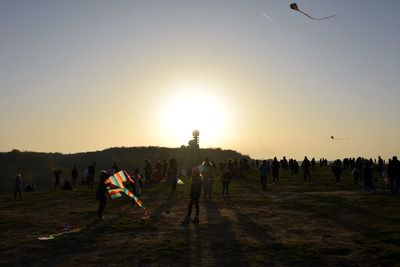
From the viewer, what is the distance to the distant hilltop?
70.9m

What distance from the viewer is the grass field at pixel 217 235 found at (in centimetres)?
1102

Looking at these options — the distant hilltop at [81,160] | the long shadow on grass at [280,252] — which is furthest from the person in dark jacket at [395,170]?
the distant hilltop at [81,160]

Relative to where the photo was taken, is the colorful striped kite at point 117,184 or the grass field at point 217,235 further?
the colorful striped kite at point 117,184

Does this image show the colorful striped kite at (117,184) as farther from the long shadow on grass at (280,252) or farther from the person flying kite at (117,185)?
the long shadow on grass at (280,252)

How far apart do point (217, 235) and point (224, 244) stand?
146cm

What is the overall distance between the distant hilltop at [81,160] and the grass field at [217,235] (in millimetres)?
45467

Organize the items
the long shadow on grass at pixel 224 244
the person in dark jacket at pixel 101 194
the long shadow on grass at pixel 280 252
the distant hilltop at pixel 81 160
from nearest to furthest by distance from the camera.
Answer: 1. the long shadow on grass at pixel 280 252
2. the long shadow on grass at pixel 224 244
3. the person in dark jacket at pixel 101 194
4. the distant hilltop at pixel 81 160

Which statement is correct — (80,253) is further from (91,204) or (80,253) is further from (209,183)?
(209,183)

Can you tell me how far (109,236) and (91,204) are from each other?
10.5 m

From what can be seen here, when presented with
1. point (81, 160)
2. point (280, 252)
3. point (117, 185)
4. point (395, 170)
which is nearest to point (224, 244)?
point (280, 252)

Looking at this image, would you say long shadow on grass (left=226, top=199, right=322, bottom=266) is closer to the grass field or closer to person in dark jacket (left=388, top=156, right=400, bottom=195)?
the grass field

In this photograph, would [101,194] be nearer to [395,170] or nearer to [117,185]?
[117,185]

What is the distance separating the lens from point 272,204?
23.0m

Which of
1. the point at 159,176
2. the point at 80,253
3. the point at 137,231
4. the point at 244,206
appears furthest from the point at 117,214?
the point at 159,176
